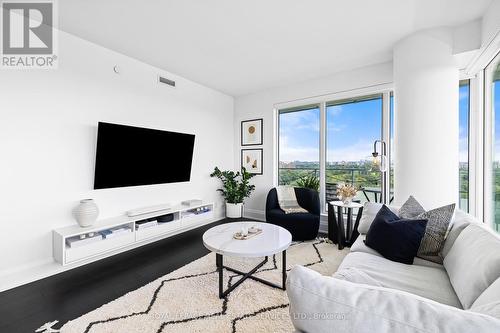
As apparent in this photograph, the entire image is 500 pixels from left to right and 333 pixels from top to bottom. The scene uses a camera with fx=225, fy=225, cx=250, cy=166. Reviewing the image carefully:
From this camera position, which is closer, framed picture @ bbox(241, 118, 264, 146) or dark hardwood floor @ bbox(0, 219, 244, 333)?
dark hardwood floor @ bbox(0, 219, 244, 333)

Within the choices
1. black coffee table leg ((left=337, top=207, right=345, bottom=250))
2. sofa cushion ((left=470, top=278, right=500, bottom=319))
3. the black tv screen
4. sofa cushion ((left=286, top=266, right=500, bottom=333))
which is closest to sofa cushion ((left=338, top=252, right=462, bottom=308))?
sofa cushion ((left=470, top=278, right=500, bottom=319))

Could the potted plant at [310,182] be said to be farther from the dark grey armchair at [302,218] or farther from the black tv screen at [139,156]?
the black tv screen at [139,156]

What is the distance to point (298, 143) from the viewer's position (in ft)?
14.1

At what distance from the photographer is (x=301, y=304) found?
66 centimetres

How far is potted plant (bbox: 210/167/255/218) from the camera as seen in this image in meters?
4.45

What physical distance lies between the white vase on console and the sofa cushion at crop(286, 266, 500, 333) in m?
2.65

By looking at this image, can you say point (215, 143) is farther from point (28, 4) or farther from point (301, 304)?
point (301, 304)

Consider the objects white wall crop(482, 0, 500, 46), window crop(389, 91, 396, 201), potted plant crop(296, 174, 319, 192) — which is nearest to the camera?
white wall crop(482, 0, 500, 46)

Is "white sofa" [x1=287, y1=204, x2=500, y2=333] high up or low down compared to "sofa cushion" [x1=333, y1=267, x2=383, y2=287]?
up

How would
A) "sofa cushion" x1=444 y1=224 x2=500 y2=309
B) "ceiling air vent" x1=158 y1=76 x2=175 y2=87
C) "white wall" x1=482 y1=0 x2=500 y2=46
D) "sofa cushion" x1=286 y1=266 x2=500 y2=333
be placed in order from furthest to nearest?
"ceiling air vent" x1=158 y1=76 x2=175 y2=87 < "white wall" x1=482 y1=0 x2=500 y2=46 < "sofa cushion" x1=444 y1=224 x2=500 y2=309 < "sofa cushion" x1=286 y1=266 x2=500 y2=333

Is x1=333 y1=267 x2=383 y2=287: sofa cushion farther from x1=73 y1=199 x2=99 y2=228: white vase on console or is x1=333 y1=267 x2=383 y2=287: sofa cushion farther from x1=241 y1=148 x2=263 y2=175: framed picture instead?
x1=241 y1=148 x2=263 y2=175: framed picture

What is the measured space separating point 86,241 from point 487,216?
4434mm

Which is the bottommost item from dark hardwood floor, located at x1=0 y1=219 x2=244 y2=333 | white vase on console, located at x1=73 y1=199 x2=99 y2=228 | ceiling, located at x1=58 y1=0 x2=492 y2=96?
dark hardwood floor, located at x1=0 y1=219 x2=244 y2=333

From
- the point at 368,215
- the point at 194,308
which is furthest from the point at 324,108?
the point at 194,308
